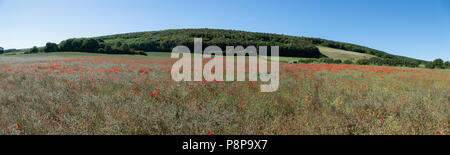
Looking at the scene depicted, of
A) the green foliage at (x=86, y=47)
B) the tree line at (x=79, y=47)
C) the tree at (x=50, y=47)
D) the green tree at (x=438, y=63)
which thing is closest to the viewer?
the green tree at (x=438, y=63)

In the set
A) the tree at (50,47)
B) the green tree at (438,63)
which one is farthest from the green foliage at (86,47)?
the green tree at (438,63)

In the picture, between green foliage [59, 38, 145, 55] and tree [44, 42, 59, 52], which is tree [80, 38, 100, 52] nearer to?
green foliage [59, 38, 145, 55]

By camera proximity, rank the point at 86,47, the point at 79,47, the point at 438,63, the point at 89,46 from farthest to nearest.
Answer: the point at 79,47 → the point at 89,46 → the point at 86,47 → the point at 438,63

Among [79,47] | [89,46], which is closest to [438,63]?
[89,46]

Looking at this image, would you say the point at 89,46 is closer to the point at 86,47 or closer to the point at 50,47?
the point at 86,47

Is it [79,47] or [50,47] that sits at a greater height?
[79,47]

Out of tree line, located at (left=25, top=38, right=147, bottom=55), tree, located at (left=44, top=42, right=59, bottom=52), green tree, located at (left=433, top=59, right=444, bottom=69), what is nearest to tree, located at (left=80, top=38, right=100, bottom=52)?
tree line, located at (left=25, top=38, right=147, bottom=55)

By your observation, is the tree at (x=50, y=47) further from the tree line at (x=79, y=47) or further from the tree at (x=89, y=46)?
the tree at (x=89, y=46)

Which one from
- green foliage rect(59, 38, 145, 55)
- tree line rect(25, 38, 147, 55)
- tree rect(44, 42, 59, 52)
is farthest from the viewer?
green foliage rect(59, 38, 145, 55)

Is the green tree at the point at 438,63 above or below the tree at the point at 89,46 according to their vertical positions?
below
